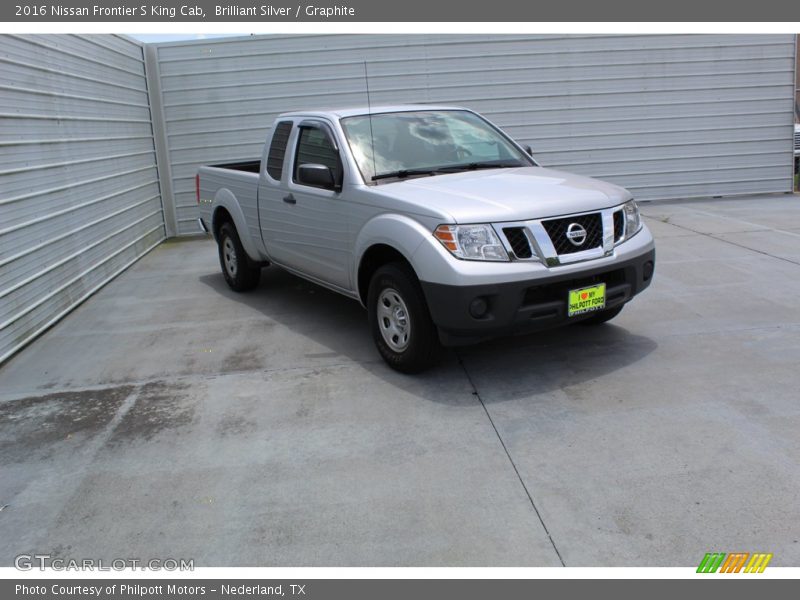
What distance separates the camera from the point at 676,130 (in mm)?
12852

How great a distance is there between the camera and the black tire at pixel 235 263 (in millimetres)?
7801

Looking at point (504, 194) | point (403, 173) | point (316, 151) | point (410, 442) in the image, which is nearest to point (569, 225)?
point (504, 194)

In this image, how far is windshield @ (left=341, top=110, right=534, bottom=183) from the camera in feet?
18.9

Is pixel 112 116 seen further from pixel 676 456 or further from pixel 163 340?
pixel 676 456

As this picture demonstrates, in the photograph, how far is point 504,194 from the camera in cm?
501

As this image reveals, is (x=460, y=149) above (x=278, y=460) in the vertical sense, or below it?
above

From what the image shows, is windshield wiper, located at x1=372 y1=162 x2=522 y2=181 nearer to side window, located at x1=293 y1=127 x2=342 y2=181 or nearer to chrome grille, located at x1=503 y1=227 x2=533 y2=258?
side window, located at x1=293 y1=127 x2=342 y2=181

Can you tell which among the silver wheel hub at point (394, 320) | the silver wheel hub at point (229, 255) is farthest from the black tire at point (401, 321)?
the silver wheel hub at point (229, 255)

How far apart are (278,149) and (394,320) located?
2515 mm

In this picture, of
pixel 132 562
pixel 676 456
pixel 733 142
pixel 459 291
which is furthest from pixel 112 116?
pixel 733 142

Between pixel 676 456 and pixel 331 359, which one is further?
pixel 331 359

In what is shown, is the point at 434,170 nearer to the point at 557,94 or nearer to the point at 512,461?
the point at 512,461

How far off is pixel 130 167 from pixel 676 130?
9.02 metres

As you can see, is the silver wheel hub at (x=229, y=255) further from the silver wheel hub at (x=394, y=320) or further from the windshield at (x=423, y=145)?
the silver wheel hub at (x=394, y=320)
